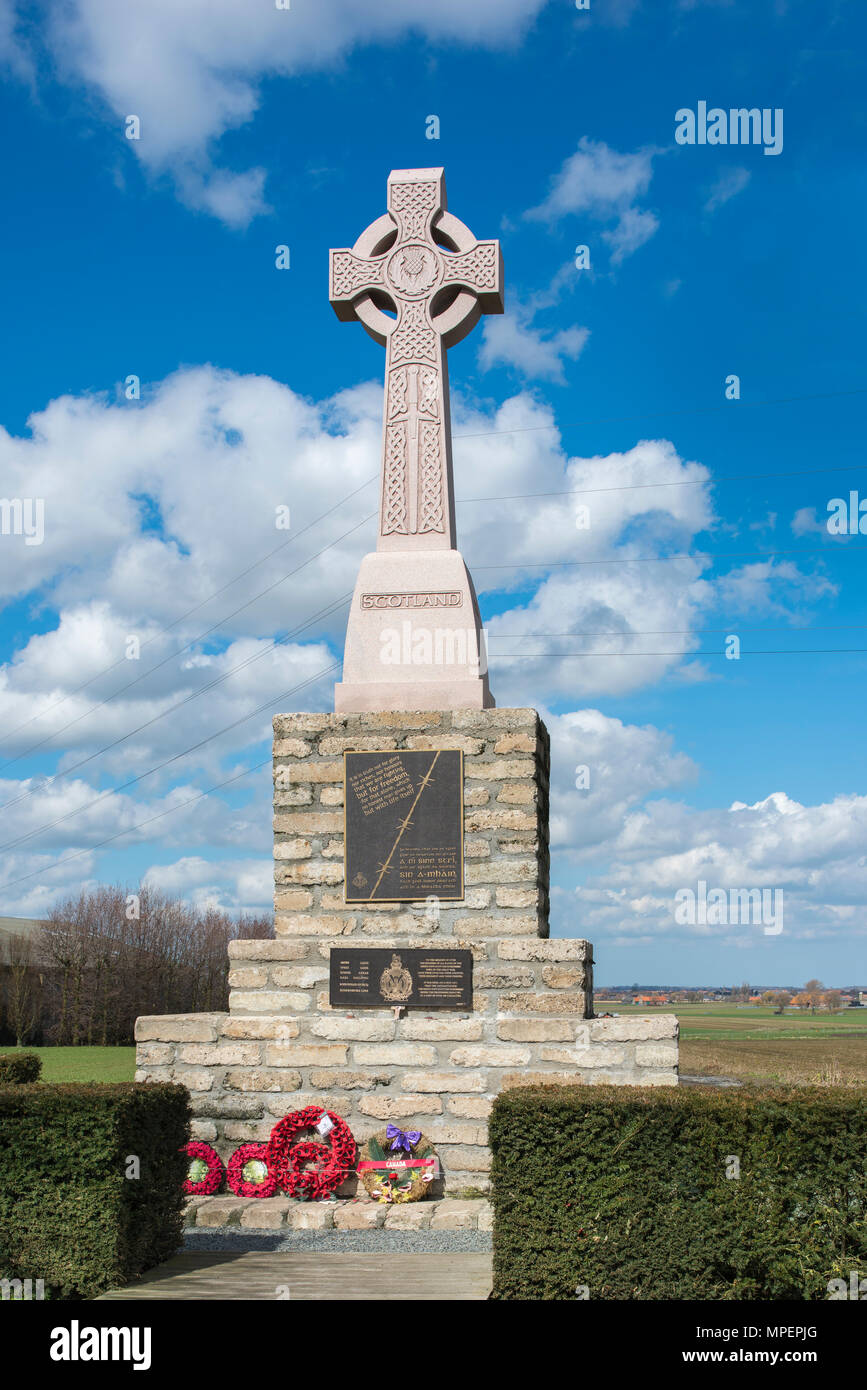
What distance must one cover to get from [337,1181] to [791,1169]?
3721mm

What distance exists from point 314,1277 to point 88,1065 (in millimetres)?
23541

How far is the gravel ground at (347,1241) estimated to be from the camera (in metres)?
6.68

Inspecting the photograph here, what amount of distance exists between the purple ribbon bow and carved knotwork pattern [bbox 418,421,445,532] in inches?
194

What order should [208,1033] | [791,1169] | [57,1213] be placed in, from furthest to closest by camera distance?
[208,1033] → [57,1213] → [791,1169]

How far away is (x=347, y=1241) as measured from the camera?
22.5 ft

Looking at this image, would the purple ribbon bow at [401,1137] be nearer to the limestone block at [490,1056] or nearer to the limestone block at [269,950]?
the limestone block at [490,1056]

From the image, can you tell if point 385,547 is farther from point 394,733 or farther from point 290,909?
point 290,909

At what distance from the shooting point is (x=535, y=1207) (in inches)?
221

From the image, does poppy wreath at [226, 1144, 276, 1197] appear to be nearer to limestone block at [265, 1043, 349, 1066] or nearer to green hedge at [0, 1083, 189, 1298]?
limestone block at [265, 1043, 349, 1066]

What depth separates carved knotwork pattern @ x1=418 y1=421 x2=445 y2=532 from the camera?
9.95 metres

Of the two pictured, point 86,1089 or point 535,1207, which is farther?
point 86,1089

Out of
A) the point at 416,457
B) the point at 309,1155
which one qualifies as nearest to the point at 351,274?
the point at 416,457

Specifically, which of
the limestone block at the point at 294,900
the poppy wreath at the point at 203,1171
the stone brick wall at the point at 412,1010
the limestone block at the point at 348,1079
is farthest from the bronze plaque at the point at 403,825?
the poppy wreath at the point at 203,1171

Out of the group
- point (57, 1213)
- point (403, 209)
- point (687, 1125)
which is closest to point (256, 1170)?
point (57, 1213)
